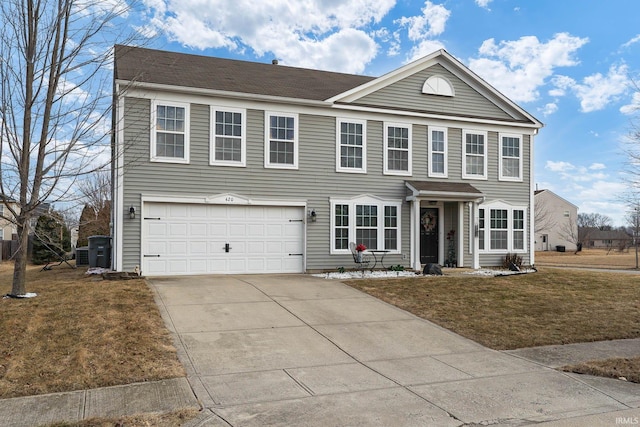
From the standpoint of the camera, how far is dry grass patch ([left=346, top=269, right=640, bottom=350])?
29.5 ft

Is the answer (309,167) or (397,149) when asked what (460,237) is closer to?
(397,149)

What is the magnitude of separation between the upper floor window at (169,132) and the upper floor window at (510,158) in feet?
37.1

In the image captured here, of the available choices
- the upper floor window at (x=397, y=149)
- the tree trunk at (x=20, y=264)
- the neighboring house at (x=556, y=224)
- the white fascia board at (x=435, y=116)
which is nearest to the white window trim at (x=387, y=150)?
the upper floor window at (x=397, y=149)

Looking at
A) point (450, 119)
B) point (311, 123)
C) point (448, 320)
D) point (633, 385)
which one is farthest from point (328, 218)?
point (633, 385)

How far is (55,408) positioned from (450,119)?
15241 millimetres

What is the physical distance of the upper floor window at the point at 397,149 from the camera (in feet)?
54.9

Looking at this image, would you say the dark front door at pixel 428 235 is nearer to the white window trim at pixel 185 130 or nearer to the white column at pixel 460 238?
the white column at pixel 460 238

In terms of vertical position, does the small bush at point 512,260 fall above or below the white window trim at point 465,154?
below

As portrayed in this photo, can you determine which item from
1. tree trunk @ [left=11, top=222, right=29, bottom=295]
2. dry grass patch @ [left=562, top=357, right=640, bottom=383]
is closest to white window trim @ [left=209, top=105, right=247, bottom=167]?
tree trunk @ [left=11, top=222, right=29, bottom=295]

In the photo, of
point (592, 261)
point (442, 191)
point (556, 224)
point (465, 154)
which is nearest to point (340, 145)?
point (442, 191)

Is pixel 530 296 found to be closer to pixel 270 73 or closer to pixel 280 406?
pixel 280 406

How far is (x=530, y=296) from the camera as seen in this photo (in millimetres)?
12133

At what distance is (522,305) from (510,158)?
28.5 ft

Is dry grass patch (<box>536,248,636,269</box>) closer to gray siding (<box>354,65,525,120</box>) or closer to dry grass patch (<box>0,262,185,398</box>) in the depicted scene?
gray siding (<box>354,65,525,120</box>)
